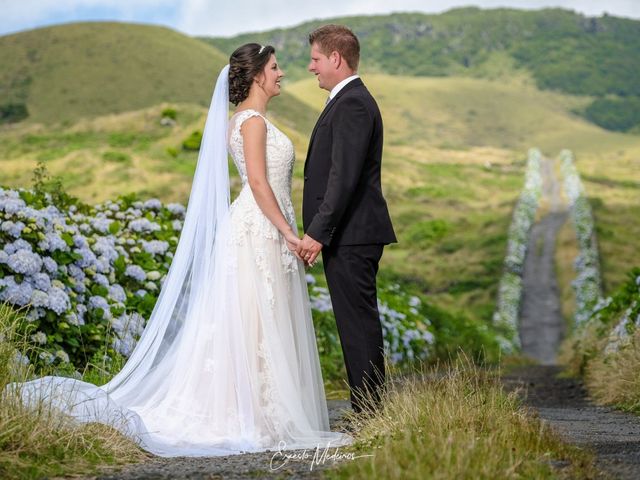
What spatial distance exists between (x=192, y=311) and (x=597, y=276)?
18.8 m

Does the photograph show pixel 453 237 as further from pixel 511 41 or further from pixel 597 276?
pixel 511 41

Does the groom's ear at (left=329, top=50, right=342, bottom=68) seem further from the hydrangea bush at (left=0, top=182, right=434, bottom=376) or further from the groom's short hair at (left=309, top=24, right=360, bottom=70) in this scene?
the hydrangea bush at (left=0, top=182, right=434, bottom=376)

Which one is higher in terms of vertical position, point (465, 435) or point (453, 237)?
point (465, 435)

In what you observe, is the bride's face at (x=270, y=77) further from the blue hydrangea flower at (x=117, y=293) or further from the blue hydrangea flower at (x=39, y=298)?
the blue hydrangea flower at (x=117, y=293)

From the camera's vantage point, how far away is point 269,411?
527 cm

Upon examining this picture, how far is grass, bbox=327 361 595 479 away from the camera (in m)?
3.45

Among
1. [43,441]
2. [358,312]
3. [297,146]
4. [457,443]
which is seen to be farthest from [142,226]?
[297,146]

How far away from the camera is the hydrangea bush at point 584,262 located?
62.9 ft

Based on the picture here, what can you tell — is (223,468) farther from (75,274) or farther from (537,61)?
(537,61)

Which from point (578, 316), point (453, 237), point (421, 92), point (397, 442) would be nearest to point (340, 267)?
point (397, 442)

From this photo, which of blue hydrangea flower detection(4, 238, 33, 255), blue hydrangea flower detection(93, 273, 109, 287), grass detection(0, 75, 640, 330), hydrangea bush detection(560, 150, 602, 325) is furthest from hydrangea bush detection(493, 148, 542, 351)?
blue hydrangea flower detection(4, 238, 33, 255)

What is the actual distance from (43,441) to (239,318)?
1494 mm

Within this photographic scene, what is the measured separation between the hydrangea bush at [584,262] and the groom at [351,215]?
11757 mm

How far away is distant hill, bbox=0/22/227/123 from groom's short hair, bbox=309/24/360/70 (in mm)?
51858
